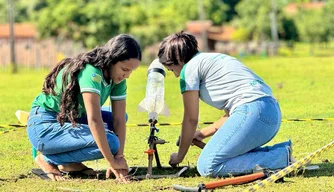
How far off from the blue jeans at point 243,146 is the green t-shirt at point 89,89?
1025 millimetres

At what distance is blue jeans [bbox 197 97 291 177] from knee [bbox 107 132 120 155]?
804mm

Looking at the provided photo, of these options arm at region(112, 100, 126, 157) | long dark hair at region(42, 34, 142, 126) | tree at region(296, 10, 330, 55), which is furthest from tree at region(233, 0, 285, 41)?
long dark hair at region(42, 34, 142, 126)

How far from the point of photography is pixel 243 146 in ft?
23.0

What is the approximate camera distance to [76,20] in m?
58.3

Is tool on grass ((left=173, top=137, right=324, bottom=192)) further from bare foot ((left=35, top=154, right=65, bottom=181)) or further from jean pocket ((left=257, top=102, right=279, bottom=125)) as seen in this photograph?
bare foot ((left=35, top=154, right=65, bottom=181))

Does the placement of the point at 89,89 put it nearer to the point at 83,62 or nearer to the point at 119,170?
the point at 83,62

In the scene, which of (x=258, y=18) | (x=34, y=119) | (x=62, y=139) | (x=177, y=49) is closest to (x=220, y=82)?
(x=177, y=49)

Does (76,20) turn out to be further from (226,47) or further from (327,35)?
(327,35)

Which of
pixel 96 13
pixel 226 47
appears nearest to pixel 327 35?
pixel 226 47

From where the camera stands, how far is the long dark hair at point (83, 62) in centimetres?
674

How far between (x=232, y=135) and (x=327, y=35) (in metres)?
72.7

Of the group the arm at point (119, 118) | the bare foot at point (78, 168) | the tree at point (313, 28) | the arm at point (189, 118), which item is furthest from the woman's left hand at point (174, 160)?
the tree at point (313, 28)

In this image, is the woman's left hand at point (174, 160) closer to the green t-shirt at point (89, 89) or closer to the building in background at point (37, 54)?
the green t-shirt at point (89, 89)

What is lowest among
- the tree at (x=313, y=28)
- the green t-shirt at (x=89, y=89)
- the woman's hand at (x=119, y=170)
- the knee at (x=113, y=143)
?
the tree at (x=313, y=28)
